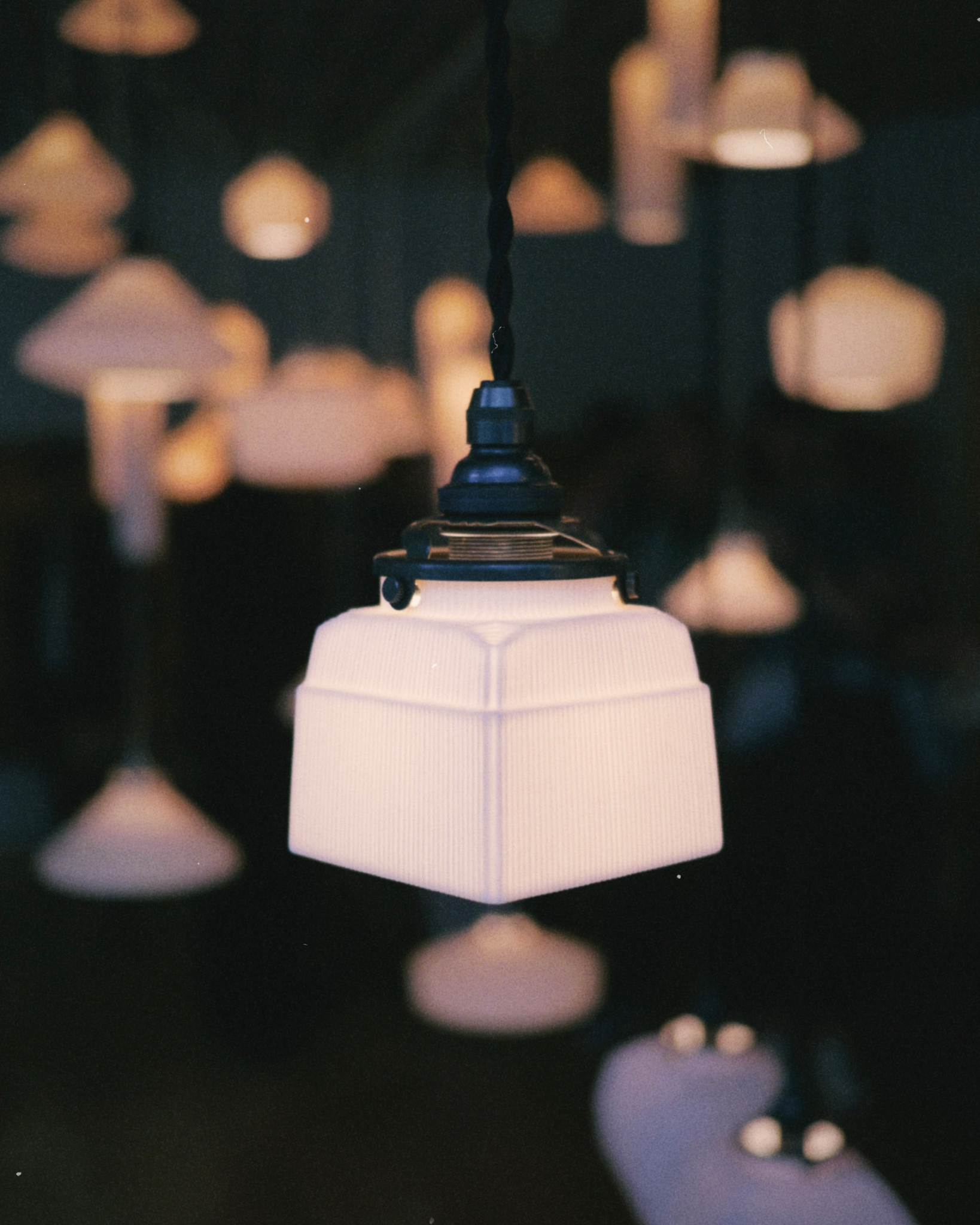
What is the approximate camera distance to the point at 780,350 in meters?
2.52

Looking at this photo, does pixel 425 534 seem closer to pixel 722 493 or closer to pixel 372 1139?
pixel 722 493

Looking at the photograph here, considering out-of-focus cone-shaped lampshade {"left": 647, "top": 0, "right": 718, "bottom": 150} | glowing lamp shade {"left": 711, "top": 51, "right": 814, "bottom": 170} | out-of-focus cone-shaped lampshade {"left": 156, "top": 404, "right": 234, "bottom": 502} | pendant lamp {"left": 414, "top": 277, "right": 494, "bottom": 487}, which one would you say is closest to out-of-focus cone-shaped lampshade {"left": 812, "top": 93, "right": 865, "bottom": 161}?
glowing lamp shade {"left": 711, "top": 51, "right": 814, "bottom": 170}

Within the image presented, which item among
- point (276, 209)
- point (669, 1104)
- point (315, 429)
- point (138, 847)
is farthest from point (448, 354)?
point (669, 1104)

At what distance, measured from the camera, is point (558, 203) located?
8.73 ft

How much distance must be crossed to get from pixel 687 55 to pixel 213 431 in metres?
1.12

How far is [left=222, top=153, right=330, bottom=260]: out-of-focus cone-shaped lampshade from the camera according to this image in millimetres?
2684

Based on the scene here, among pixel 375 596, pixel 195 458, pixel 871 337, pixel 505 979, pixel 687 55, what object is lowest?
pixel 505 979

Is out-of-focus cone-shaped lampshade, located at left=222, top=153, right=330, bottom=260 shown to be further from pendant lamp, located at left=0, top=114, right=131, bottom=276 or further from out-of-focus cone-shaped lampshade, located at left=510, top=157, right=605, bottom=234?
out-of-focus cone-shaped lampshade, located at left=510, top=157, right=605, bottom=234

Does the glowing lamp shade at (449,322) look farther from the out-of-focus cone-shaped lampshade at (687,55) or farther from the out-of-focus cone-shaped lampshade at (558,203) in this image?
the out-of-focus cone-shaped lampshade at (687,55)

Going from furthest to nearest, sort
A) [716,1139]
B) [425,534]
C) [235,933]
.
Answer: [235,933]
[716,1139]
[425,534]

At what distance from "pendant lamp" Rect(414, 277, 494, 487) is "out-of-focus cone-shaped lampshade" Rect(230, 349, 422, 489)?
0.15ft

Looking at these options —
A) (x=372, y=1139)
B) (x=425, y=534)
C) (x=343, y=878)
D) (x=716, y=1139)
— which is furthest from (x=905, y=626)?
(x=425, y=534)

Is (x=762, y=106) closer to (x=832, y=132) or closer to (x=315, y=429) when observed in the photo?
(x=832, y=132)

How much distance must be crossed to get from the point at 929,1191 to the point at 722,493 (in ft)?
4.11
